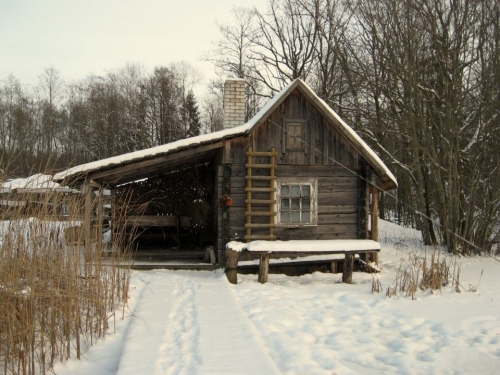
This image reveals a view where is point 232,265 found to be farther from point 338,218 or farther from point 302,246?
point 338,218

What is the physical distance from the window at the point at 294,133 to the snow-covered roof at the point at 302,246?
8.41ft

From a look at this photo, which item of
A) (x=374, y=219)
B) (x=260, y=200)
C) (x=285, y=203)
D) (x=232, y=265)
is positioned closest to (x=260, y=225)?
(x=260, y=200)

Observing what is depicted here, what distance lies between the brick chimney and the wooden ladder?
6.26 ft

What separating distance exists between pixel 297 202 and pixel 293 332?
5754mm

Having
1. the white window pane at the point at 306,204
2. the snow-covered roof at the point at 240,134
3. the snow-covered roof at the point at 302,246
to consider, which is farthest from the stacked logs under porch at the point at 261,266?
the snow-covered roof at the point at 240,134

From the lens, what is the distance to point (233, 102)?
1212cm

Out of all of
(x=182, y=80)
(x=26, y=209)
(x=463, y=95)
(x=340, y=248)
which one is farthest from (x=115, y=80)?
(x=26, y=209)

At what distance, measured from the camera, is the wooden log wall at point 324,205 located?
10.7 m

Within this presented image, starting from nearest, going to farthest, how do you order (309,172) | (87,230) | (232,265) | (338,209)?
(87,230), (232,265), (309,172), (338,209)

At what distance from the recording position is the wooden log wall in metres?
10.7

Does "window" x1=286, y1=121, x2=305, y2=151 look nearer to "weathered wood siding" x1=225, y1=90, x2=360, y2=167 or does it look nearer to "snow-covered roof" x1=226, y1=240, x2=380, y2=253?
"weathered wood siding" x1=225, y1=90, x2=360, y2=167

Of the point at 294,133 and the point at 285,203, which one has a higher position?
the point at 294,133

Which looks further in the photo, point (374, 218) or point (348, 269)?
point (374, 218)

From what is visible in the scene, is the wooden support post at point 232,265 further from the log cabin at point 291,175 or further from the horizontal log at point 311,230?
the horizontal log at point 311,230
